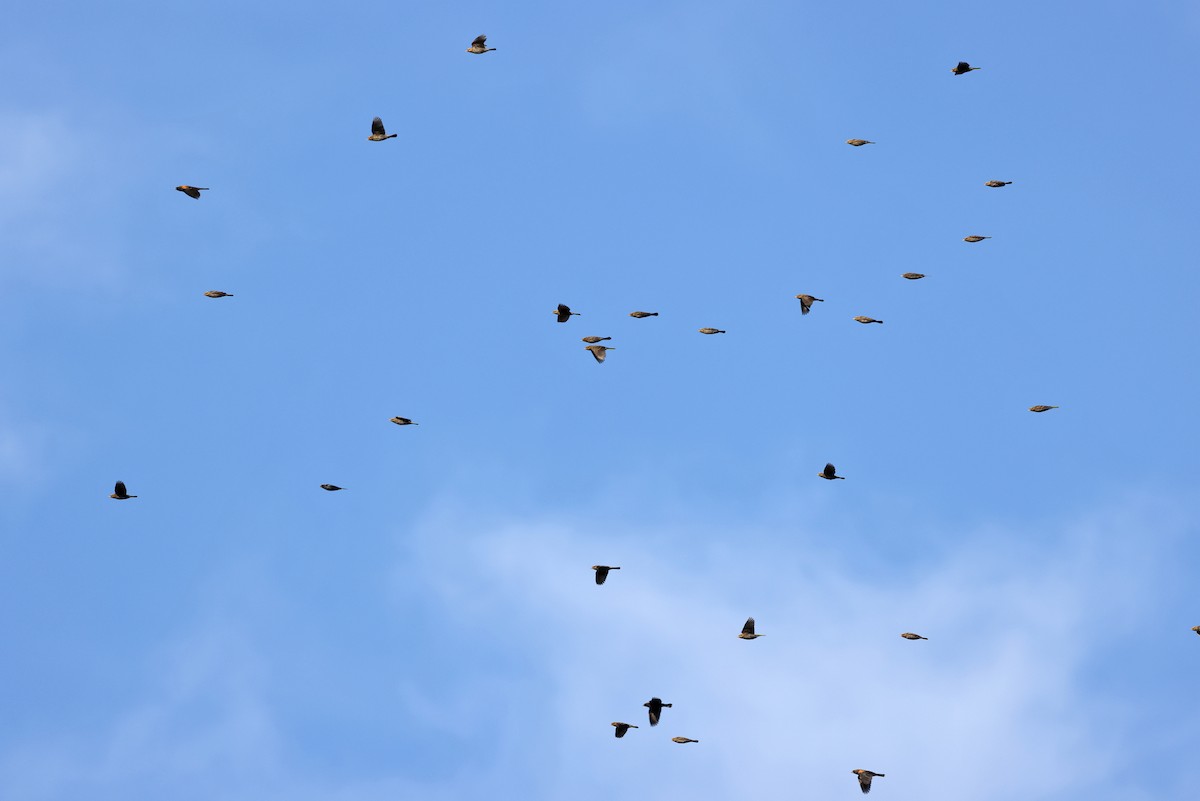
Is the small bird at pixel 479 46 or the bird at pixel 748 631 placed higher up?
the small bird at pixel 479 46

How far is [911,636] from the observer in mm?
156500

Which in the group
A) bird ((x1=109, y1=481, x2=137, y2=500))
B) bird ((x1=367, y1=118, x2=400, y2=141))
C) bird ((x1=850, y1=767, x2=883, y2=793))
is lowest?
bird ((x1=850, y1=767, x2=883, y2=793))

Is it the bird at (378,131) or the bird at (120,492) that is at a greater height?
the bird at (378,131)

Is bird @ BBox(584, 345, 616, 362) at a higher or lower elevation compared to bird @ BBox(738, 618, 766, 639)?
higher

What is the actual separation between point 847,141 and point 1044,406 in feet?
65.5

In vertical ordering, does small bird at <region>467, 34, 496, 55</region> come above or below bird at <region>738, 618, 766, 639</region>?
above

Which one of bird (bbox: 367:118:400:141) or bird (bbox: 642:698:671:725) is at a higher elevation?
bird (bbox: 367:118:400:141)

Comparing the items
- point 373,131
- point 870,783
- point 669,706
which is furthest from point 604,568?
point 373,131

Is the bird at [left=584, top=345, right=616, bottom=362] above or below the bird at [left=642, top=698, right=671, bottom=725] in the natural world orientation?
above

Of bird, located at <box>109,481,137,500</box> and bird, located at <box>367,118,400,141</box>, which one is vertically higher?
bird, located at <box>367,118,400,141</box>

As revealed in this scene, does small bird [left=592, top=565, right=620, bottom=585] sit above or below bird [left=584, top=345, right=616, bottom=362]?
below

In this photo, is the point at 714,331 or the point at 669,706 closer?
the point at 669,706

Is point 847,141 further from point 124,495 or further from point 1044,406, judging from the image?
point 124,495

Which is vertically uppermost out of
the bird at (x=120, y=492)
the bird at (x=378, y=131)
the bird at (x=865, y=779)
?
the bird at (x=378, y=131)
